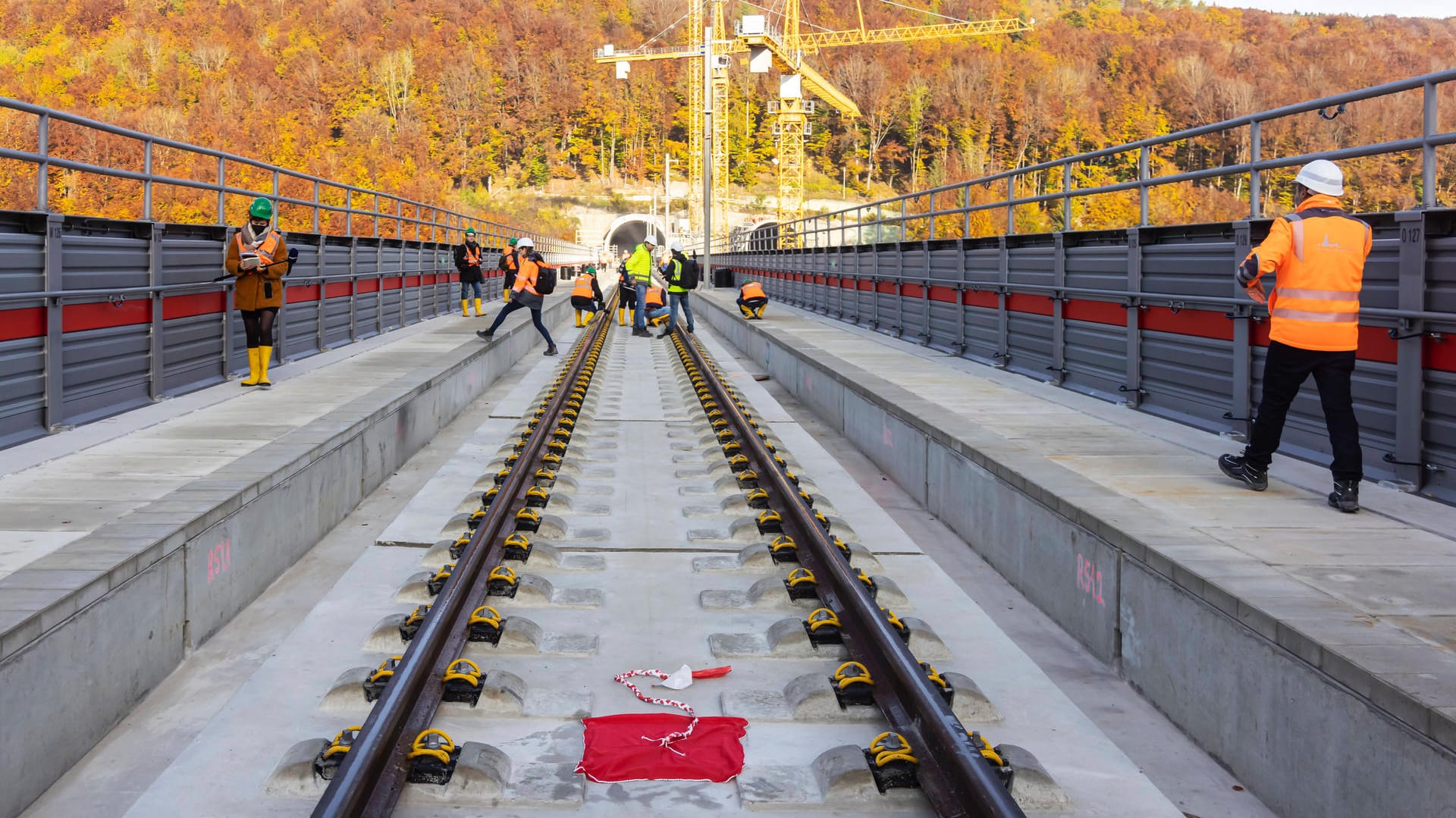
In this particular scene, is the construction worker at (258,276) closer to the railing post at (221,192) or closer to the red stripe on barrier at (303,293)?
the railing post at (221,192)

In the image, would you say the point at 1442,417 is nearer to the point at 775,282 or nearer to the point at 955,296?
the point at 955,296

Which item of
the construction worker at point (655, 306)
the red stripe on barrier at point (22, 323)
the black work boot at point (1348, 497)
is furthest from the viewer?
the construction worker at point (655, 306)

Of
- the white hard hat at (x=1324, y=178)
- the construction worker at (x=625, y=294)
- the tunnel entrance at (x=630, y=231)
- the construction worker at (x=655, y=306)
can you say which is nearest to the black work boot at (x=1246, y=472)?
the white hard hat at (x=1324, y=178)

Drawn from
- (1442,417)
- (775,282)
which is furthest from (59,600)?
(775,282)

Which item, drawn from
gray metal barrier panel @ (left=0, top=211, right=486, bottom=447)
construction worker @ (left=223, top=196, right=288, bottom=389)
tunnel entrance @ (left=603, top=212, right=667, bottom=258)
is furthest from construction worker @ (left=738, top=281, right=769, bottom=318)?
tunnel entrance @ (left=603, top=212, right=667, bottom=258)

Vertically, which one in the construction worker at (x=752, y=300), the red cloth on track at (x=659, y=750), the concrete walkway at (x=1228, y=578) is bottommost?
the red cloth on track at (x=659, y=750)

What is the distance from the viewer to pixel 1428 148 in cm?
675

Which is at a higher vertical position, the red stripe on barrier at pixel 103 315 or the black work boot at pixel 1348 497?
the red stripe on barrier at pixel 103 315

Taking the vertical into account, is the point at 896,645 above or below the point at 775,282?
below

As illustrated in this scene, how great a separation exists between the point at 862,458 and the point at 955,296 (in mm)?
5354

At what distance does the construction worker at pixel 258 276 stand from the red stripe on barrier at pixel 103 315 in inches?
48.6

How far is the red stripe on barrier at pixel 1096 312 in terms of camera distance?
1087cm

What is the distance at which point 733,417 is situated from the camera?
12.5 metres

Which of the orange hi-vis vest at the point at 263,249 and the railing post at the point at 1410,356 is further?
the orange hi-vis vest at the point at 263,249
